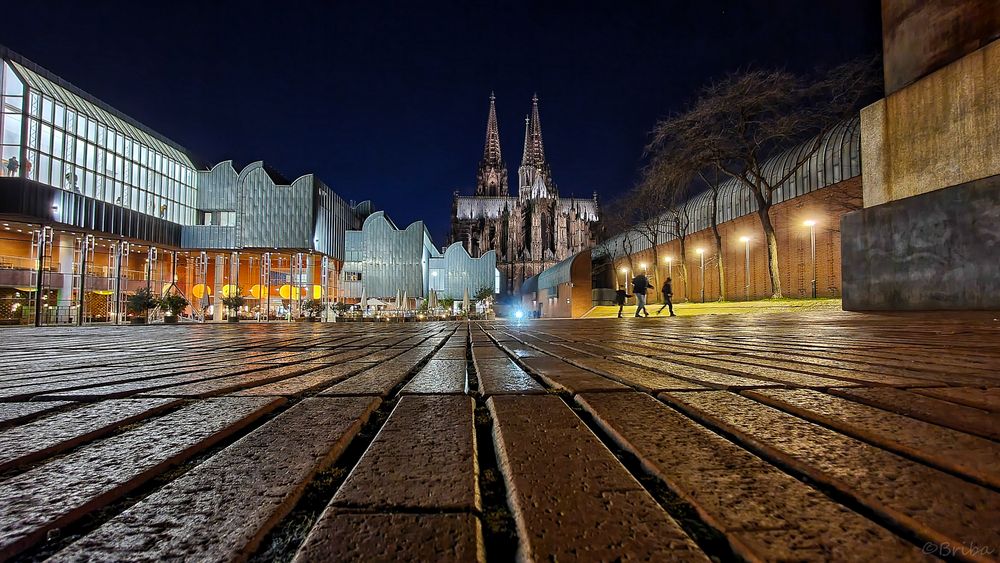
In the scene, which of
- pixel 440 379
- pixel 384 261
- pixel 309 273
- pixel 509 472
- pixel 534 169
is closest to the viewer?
pixel 509 472

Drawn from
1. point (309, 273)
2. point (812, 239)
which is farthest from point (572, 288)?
point (309, 273)

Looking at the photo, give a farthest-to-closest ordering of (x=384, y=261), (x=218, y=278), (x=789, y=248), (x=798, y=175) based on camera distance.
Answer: (x=384, y=261) < (x=218, y=278) < (x=789, y=248) < (x=798, y=175)

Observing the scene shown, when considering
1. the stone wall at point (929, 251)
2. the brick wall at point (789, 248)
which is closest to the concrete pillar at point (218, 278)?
the brick wall at point (789, 248)

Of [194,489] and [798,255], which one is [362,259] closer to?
[798,255]

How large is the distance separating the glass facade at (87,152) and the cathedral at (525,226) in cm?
5125

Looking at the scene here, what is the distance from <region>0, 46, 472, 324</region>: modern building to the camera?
23484mm

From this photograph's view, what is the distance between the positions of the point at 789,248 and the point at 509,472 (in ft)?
98.4

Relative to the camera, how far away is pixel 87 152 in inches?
1046

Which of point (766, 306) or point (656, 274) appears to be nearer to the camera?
point (766, 306)

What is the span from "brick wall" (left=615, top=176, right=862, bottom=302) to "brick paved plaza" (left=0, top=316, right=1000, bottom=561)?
2296 centimetres

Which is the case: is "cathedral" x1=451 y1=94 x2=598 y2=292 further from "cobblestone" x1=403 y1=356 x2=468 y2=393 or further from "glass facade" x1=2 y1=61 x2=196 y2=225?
"cobblestone" x1=403 y1=356 x2=468 y2=393

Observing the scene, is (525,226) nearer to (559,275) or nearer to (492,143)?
(492,143)

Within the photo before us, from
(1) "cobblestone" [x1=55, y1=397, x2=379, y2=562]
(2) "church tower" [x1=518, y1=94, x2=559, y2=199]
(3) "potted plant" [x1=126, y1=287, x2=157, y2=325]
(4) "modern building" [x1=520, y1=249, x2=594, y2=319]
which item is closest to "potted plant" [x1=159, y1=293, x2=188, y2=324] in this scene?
(3) "potted plant" [x1=126, y1=287, x2=157, y2=325]

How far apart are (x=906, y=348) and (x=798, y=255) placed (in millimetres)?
25510
